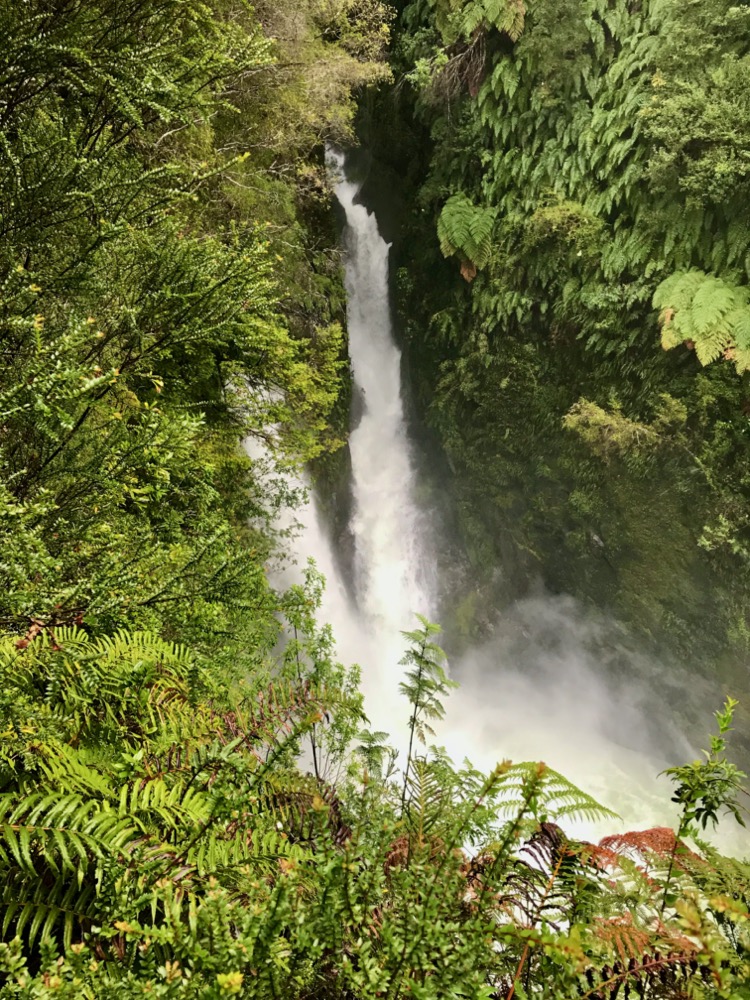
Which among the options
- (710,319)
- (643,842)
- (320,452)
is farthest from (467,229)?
(643,842)

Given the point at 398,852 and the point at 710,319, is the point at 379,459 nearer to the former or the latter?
the point at 710,319

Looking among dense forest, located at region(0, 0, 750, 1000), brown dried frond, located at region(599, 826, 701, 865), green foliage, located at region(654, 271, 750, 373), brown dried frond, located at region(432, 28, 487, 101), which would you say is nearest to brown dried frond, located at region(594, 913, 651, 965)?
dense forest, located at region(0, 0, 750, 1000)

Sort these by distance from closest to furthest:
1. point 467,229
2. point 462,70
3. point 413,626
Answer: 1. point 462,70
2. point 467,229
3. point 413,626

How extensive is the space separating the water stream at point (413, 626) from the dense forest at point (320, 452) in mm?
869

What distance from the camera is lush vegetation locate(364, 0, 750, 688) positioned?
6602mm

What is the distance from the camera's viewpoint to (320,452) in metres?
7.36

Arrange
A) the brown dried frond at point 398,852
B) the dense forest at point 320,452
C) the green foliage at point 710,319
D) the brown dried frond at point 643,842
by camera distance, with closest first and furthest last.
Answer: the dense forest at point 320,452
the brown dried frond at point 398,852
the brown dried frond at point 643,842
the green foliage at point 710,319

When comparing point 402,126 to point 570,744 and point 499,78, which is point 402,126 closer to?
point 499,78

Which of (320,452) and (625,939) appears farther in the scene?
(320,452)

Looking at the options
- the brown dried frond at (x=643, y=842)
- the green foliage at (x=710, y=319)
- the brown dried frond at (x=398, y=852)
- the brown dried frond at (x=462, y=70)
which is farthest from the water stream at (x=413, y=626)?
the brown dried frond at (x=398, y=852)

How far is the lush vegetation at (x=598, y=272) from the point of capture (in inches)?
260

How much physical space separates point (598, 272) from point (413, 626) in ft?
25.7

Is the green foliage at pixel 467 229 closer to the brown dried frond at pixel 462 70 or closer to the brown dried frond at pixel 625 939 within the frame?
the brown dried frond at pixel 462 70

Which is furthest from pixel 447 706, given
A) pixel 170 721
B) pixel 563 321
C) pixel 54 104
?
pixel 54 104
